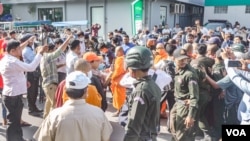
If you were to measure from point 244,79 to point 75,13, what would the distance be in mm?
19994

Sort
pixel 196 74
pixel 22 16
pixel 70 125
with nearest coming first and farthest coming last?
pixel 70 125
pixel 196 74
pixel 22 16

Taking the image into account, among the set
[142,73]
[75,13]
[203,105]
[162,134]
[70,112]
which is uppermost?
[75,13]

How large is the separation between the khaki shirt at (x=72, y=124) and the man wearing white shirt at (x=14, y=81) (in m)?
2.17

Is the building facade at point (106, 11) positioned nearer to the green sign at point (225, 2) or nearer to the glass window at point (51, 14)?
the glass window at point (51, 14)

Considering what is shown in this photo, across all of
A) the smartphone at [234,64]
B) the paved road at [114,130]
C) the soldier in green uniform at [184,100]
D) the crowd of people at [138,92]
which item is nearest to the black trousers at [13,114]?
the crowd of people at [138,92]

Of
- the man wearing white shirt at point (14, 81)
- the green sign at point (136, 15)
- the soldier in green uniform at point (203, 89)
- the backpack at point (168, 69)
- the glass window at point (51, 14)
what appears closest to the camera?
the soldier in green uniform at point (203, 89)

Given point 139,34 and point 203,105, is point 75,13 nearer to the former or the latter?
point 139,34

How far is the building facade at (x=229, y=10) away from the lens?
2634 centimetres

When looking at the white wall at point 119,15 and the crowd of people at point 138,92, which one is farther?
the white wall at point 119,15

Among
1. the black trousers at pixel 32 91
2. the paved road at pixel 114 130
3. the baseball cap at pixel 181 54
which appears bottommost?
the paved road at pixel 114 130

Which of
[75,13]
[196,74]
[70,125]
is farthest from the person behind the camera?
[75,13]

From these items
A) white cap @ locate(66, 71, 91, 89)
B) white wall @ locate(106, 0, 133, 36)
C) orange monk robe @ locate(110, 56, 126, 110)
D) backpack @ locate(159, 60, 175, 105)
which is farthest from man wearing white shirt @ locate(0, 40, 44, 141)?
white wall @ locate(106, 0, 133, 36)

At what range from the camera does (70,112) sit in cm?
279

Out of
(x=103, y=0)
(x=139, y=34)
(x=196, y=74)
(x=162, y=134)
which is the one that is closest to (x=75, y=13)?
(x=103, y=0)
